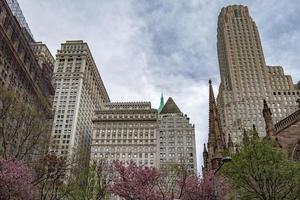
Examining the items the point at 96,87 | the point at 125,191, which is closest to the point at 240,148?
the point at 125,191

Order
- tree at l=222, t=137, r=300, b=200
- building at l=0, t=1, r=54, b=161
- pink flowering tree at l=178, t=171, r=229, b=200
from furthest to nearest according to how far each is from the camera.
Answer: building at l=0, t=1, r=54, b=161 < pink flowering tree at l=178, t=171, r=229, b=200 < tree at l=222, t=137, r=300, b=200

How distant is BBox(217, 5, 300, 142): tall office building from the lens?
117562 mm

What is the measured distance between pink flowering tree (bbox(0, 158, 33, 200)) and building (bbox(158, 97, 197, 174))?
94.9 m

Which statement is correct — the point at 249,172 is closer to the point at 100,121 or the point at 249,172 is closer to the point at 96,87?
the point at 100,121

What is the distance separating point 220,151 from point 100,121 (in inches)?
3823

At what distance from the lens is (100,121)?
5192 inches

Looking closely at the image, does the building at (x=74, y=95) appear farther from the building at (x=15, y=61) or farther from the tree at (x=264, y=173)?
the tree at (x=264, y=173)

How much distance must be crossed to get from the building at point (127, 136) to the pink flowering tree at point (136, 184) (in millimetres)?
75370

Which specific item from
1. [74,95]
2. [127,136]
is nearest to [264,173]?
[127,136]

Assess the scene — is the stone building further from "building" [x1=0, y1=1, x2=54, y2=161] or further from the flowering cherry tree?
the flowering cherry tree

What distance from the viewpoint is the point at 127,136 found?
127250 millimetres

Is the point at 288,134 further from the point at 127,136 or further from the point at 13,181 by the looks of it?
the point at 127,136

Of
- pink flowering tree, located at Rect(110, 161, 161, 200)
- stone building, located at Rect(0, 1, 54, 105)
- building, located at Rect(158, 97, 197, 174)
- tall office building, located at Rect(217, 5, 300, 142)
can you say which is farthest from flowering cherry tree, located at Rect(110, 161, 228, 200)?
building, located at Rect(158, 97, 197, 174)

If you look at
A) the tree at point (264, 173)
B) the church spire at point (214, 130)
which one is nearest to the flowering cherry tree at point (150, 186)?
the church spire at point (214, 130)
